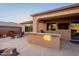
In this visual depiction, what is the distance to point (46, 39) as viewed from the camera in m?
7.03

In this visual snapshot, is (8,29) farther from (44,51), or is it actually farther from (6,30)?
(44,51)

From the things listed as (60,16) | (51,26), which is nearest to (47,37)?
(60,16)

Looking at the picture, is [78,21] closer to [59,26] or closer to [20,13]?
[59,26]

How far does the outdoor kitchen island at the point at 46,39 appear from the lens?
253 inches

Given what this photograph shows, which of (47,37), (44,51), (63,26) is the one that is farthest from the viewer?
(63,26)

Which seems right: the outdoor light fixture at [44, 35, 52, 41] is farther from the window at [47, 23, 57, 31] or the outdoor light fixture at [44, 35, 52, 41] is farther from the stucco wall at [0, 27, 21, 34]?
the stucco wall at [0, 27, 21, 34]

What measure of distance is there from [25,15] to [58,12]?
12.3ft

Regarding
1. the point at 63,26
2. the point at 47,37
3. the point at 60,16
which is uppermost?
the point at 60,16

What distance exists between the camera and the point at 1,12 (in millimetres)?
9531

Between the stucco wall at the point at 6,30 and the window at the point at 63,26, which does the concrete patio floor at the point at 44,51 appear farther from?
the stucco wall at the point at 6,30

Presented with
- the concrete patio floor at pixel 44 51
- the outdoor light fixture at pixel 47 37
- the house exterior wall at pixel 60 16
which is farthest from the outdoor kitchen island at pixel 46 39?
the house exterior wall at pixel 60 16

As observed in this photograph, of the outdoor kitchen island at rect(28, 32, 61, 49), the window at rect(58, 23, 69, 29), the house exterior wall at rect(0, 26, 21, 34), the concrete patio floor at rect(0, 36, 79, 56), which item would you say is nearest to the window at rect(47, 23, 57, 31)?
the window at rect(58, 23, 69, 29)

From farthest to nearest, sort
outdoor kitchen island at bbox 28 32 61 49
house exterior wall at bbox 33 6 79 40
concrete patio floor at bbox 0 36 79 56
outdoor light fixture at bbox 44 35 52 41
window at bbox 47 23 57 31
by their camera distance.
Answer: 1. window at bbox 47 23 57 31
2. outdoor light fixture at bbox 44 35 52 41
3. house exterior wall at bbox 33 6 79 40
4. outdoor kitchen island at bbox 28 32 61 49
5. concrete patio floor at bbox 0 36 79 56

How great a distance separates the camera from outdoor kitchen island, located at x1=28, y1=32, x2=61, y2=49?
6.43 m
